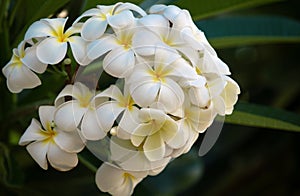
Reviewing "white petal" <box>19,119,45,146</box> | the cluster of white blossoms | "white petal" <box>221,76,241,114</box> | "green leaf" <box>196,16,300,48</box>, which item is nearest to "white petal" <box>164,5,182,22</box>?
the cluster of white blossoms

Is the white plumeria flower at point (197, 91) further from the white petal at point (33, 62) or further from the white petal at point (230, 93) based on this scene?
the white petal at point (33, 62)

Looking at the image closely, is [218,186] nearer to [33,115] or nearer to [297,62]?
[297,62]

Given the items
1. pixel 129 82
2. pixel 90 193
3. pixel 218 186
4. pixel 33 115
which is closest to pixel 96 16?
pixel 129 82

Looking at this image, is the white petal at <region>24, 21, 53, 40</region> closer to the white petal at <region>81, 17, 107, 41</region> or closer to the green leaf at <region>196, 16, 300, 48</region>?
the white petal at <region>81, 17, 107, 41</region>

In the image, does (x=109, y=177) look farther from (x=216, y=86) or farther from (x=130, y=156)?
(x=216, y=86)

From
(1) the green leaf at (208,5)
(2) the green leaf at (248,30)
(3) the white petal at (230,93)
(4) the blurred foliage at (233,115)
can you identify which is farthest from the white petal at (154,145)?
(2) the green leaf at (248,30)

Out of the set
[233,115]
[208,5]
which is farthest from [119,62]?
[208,5]
